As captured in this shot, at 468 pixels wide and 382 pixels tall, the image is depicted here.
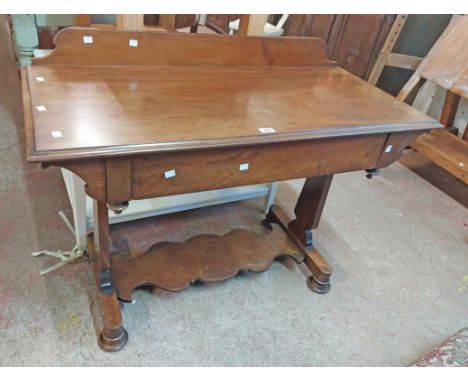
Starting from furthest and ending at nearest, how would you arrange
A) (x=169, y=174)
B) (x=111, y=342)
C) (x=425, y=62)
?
(x=425, y=62), (x=111, y=342), (x=169, y=174)

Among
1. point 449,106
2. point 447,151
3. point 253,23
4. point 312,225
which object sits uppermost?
point 253,23

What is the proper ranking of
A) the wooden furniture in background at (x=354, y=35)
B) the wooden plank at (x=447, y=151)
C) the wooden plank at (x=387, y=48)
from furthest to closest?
1. the wooden furniture in background at (x=354, y=35)
2. the wooden plank at (x=387, y=48)
3. the wooden plank at (x=447, y=151)

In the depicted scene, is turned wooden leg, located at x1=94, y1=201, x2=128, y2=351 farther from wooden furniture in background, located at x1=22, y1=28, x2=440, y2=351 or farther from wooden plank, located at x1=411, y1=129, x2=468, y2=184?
wooden plank, located at x1=411, y1=129, x2=468, y2=184

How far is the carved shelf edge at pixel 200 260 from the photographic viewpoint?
1.55 m

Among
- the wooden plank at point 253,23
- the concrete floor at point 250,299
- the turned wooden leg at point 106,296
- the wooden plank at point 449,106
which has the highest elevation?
A: the wooden plank at point 253,23

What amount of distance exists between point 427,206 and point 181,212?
1524 millimetres

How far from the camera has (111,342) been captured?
1.39 m

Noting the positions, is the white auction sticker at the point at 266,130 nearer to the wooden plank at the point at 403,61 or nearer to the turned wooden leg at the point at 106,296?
the turned wooden leg at the point at 106,296

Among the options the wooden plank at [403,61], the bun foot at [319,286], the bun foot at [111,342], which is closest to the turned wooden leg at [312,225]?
the bun foot at [319,286]

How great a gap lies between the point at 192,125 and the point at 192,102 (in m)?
0.15

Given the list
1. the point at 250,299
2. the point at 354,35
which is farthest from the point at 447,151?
the point at 250,299

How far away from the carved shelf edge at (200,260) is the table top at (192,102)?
71 cm

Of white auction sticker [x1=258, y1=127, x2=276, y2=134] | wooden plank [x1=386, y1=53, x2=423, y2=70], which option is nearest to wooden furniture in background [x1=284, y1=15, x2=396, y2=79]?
wooden plank [x1=386, y1=53, x2=423, y2=70]

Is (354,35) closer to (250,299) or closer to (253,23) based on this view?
(253,23)
